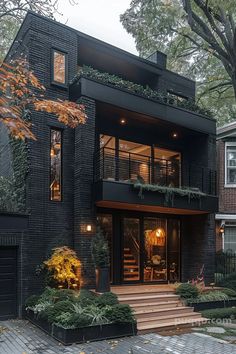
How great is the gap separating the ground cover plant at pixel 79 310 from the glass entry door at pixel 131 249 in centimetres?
387

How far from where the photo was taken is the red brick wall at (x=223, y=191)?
19.1 metres

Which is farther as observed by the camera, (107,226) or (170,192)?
(107,226)

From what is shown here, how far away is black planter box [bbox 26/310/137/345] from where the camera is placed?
9032 mm

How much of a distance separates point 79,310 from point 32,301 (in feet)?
7.63

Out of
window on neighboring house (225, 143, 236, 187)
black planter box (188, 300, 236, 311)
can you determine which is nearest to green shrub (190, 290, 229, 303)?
black planter box (188, 300, 236, 311)

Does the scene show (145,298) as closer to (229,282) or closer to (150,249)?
(150,249)

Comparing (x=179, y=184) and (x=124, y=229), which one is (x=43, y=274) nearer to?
(x=124, y=229)

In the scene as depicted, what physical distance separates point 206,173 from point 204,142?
1364mm

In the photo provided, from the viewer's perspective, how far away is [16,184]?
13.0 metres

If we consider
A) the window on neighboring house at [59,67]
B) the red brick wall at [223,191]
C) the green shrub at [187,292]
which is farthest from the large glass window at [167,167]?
the window on neighboring house at [59,67]

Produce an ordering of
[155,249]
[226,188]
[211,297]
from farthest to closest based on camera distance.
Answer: [226,188] < [155,249] < [211,297]

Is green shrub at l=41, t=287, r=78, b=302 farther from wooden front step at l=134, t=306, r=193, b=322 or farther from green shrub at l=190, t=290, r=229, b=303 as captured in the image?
green shrub at l=190, t=290, r=229, b=303

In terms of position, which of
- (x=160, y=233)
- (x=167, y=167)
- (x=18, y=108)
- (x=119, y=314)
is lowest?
(x=119, y=314)

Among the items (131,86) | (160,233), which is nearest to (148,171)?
(160,233)
